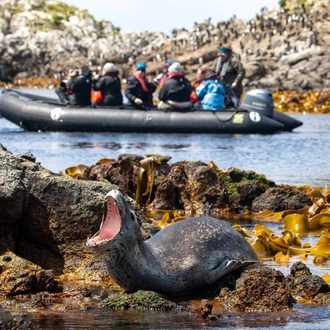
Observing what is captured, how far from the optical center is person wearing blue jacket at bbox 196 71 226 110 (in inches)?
914

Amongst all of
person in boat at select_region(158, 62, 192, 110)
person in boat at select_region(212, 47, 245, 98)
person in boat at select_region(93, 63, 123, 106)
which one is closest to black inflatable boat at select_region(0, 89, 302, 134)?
person in boat at select_region(158, 62, 192, 110)

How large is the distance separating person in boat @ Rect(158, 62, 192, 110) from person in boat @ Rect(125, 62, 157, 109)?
424 mm

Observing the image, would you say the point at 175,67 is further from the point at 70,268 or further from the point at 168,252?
the point at 168,252

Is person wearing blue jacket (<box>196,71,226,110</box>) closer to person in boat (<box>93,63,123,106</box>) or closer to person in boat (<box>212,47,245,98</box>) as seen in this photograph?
person in boat (<box>212,47,245,98</box>)

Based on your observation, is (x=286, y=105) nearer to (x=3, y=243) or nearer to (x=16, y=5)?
(x=3, y=243)

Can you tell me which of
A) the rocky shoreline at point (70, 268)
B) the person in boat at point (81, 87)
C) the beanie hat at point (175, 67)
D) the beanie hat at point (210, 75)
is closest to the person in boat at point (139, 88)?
the beanie hat at point (175, 67)

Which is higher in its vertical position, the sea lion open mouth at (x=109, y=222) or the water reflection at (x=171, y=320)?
the sea lion open mouth at (x=109, y=222)

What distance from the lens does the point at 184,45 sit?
7812 centimetres

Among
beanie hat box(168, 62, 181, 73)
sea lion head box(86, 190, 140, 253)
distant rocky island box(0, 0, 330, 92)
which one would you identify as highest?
sea lion head box(86, 190, 140, 253)

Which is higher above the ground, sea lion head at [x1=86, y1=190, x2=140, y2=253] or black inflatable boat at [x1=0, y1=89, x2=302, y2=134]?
sea lion head at [x1=86, y1=190, x2=140, y2=253]

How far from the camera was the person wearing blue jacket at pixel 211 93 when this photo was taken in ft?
76.2

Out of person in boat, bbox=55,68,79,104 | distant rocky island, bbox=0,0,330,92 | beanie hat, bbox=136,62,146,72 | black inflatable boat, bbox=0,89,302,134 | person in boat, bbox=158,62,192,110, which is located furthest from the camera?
distant rocky island, bbox=0,0,330,92

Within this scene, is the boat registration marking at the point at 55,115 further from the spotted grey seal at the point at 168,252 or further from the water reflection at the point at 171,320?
the water reflection at the point at 171,320

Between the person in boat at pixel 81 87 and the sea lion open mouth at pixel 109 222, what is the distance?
17.9 metres
